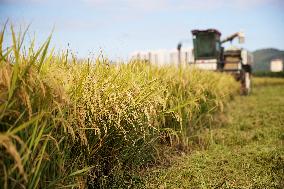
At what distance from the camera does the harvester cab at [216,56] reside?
1479 centimetres

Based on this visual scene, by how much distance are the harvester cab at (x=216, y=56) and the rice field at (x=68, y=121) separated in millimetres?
10891

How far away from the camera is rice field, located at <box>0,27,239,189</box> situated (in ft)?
6.35

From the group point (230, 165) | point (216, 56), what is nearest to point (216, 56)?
point (216, 56)

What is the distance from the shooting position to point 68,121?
2.42 metres

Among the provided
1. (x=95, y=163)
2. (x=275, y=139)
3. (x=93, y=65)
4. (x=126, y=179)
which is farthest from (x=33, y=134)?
(x=275, y=139)

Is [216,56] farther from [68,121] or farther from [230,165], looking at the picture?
[68,121]

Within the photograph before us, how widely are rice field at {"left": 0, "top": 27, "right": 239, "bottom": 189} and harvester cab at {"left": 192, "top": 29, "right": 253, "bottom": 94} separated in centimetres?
1089

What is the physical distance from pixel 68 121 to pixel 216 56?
13428 mm

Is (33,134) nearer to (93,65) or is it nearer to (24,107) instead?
Result: (24,107)

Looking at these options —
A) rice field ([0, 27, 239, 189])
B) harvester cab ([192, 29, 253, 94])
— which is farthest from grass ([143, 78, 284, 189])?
harvester cab ([192, 29, 253, 94])

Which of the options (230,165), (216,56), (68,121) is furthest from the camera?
(216,56)

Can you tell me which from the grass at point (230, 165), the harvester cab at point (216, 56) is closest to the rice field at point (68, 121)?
the grass at point (230, 165)

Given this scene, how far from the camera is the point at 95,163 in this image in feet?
9.64

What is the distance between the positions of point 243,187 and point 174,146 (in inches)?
54.7
